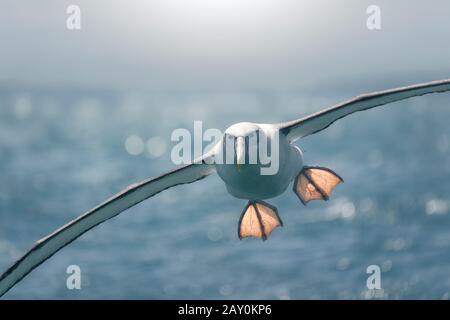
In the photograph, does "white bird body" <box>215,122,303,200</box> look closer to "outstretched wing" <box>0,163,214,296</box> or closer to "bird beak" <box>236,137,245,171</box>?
"bird beak" <box>236,137,245,171</box>

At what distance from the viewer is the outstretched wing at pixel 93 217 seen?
11281 millimetres

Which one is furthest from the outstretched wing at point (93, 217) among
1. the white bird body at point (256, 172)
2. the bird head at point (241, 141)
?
the bird head at point (241, 141)

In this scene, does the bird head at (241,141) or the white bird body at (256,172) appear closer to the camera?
the bird head at (241,141)

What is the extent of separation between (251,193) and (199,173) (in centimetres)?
145

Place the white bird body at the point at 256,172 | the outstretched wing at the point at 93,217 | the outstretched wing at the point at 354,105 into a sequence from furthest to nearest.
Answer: the outstretched wing at the point at 93,217 → the outstretched wing at the point at 354,105 → the white bird body at the point at 256,172

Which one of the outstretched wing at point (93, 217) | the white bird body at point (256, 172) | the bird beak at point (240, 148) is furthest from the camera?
the outstretched wing at point (93, 217)

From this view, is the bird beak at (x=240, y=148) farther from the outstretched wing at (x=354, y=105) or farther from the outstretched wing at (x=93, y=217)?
the outstretched wing at (x=93, y=217)

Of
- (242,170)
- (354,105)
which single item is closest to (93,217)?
(242,170)

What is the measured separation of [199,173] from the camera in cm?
1190

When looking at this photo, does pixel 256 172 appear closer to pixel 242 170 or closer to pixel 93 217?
pixel 242 170

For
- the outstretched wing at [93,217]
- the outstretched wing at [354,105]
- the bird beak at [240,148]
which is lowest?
the outstretched wing at [93,217]

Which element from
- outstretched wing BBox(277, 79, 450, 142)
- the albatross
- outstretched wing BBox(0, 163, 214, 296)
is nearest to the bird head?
the albatross

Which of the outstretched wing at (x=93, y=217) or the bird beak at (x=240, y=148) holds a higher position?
the bird beak at (x=240, y=148)

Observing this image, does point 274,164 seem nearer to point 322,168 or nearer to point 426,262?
point 322,168
